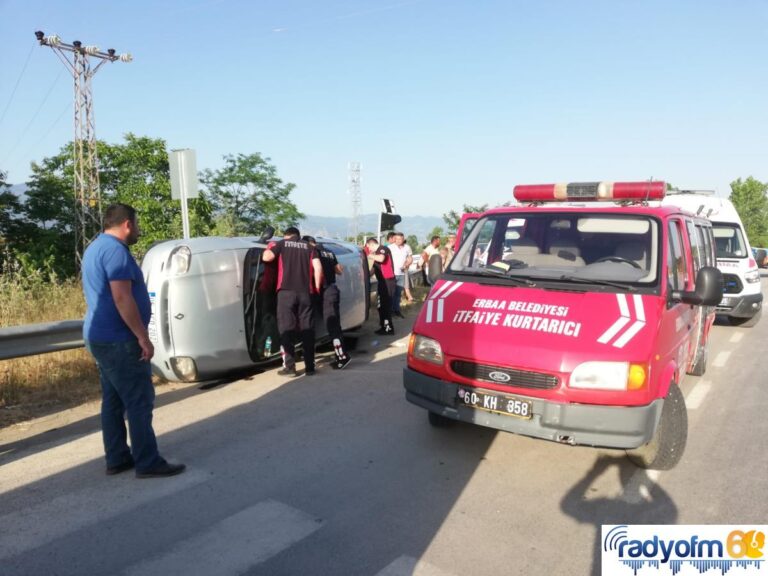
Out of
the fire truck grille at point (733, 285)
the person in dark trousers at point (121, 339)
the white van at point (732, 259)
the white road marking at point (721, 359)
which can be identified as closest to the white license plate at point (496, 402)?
the person in dark trousers at point (121, 339)

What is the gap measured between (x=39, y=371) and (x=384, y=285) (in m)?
5.46

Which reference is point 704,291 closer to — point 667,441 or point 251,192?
point 667,441

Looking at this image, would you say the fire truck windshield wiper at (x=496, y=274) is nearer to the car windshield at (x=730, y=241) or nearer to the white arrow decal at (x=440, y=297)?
the white arrow decal at (x=440, y=297)

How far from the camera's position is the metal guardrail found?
207 inches

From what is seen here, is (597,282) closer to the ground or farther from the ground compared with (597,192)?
closer to the ground

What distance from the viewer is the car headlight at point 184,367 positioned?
6.09 metres

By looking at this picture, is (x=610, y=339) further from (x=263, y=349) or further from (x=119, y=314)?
(x=263, y=349)

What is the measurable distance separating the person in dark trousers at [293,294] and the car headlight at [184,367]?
1100 mm

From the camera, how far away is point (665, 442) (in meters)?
4.08

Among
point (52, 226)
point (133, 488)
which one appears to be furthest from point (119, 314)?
point (52, 226)

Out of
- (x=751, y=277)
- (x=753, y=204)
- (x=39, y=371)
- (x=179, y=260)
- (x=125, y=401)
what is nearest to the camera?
(x=125, y=401)

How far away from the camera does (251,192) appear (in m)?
43.9

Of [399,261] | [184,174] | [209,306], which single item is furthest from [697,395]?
[184,174]

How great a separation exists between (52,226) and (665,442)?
133ft
